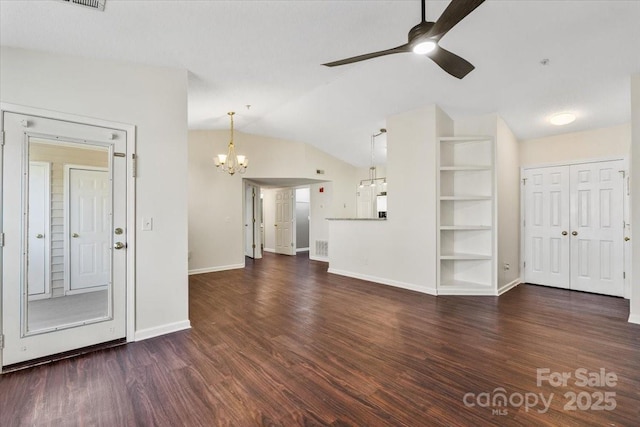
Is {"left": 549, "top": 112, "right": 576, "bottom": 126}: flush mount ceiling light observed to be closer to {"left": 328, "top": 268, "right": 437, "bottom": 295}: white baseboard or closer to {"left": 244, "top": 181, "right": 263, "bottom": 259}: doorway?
{"left": 328, "top": 268, "right": 437, "bottom": 295}: white baseboard

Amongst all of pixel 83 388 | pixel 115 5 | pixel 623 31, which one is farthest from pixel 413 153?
pixel 83 388

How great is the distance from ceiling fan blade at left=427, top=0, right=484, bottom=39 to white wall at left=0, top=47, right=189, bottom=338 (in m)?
2.51

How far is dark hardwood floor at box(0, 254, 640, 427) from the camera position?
69.3 inches

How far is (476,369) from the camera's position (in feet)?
7.37

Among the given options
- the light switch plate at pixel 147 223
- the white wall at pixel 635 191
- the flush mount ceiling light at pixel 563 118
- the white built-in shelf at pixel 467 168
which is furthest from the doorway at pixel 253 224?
the white wall at pixel 635 191

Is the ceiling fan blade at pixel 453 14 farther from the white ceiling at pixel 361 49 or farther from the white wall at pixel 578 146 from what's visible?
the white wall at pixel 578 146

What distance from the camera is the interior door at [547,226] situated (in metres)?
4.74

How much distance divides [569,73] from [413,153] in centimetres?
195

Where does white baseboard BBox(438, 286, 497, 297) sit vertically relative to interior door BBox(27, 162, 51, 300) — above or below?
below

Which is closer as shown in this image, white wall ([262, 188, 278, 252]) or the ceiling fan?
the ceiling fan

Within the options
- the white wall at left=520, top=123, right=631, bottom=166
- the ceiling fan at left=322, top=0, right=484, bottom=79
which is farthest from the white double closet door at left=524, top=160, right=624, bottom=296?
the ceiling fan at left=322, top=0, right=484, bottom=79

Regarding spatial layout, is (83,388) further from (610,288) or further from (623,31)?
(610,288)

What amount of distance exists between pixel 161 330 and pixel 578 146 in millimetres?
6309

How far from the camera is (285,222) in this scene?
883 centimetres
